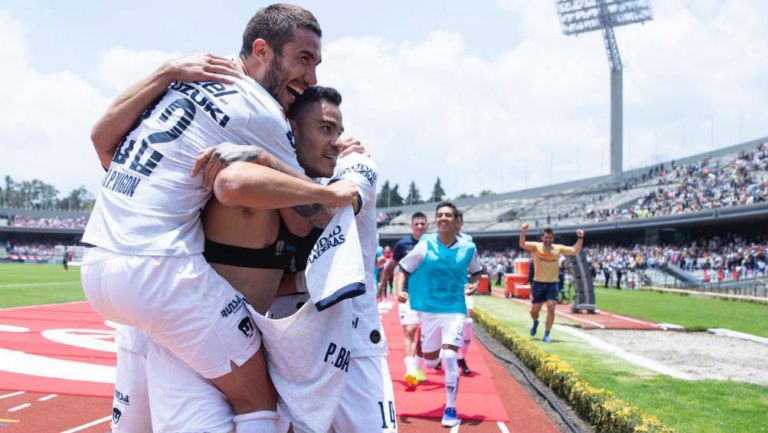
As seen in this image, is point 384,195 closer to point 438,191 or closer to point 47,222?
point 438,191

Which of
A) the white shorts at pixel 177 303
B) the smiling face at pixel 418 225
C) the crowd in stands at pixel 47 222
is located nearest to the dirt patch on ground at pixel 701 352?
the smiling face at pixel 418 225

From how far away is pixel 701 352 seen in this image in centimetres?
1202

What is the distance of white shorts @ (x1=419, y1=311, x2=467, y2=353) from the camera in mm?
7648

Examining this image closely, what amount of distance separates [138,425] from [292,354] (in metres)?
0.68

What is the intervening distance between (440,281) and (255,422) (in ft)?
19.7

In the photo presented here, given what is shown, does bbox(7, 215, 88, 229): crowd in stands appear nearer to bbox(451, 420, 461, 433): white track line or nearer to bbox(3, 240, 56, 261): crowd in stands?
bbox(3, 240, 56, 261): crowd in stands

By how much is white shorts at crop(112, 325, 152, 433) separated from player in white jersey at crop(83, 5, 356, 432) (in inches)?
10.5

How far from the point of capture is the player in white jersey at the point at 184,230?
2080 mm

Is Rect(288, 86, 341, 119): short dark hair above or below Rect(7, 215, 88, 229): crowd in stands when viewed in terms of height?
below

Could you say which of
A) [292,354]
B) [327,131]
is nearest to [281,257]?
[292,354]

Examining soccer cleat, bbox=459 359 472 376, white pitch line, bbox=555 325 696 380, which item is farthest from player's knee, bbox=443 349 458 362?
white pitch line, bbox=555 325 696 380

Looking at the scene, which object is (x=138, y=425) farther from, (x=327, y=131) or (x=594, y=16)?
(x=594, y=16)

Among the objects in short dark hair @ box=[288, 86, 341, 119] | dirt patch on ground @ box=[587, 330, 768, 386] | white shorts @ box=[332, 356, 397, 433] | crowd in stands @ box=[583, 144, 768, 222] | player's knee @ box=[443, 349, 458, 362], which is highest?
crowd in stands @ box=[583, 144, 768, 222]

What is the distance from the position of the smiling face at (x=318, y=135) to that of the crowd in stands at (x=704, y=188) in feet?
130
